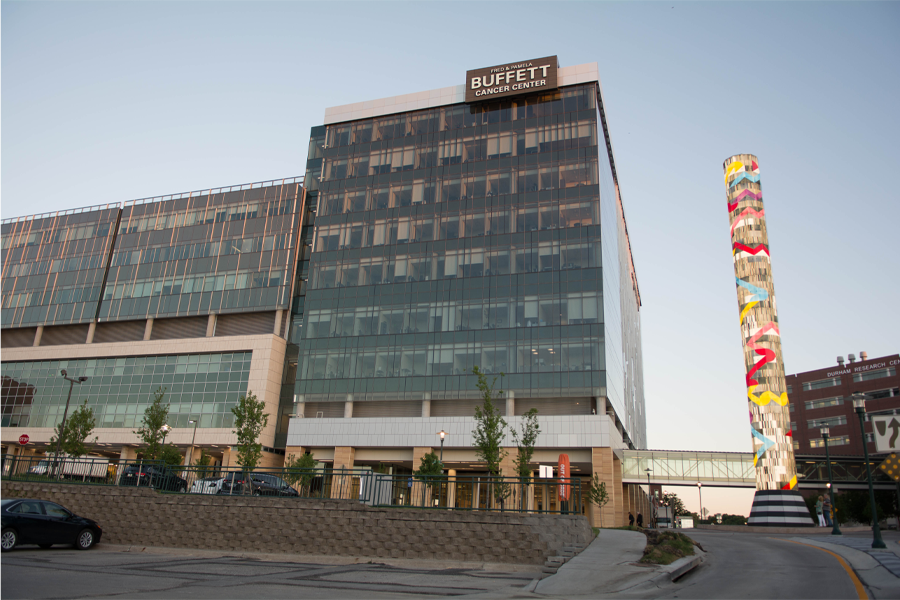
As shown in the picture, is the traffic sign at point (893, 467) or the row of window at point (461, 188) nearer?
the traffic sign at point (893, 467)

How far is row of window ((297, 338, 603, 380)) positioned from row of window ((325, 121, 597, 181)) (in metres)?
19.9

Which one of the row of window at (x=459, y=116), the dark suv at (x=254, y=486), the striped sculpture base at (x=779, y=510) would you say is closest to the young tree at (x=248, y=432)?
the dark suv at (x=254, y=486)

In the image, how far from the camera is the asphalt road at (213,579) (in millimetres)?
12883

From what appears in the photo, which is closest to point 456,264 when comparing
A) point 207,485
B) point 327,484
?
point 327,484

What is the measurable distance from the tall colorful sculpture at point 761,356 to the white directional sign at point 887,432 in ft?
168

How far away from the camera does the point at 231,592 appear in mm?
13305

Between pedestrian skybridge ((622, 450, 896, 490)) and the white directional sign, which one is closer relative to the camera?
the white directional sign

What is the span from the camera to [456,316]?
198 ft

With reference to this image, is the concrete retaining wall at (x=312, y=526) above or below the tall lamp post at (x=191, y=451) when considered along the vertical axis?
below

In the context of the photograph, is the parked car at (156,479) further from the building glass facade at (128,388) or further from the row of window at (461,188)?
the row of window at (461,188)

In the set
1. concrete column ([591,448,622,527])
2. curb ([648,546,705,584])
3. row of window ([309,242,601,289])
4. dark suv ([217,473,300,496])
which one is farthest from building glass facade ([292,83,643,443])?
curb ([648,546,705,584])

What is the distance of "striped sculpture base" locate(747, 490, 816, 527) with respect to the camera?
59312mm

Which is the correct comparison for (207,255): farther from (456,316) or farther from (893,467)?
(893,467)

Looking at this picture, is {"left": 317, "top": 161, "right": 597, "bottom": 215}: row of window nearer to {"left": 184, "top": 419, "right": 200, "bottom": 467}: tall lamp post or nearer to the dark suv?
{"left": 184, "top": 419, "right": 200, "bottom": 467}: tall lamp post
